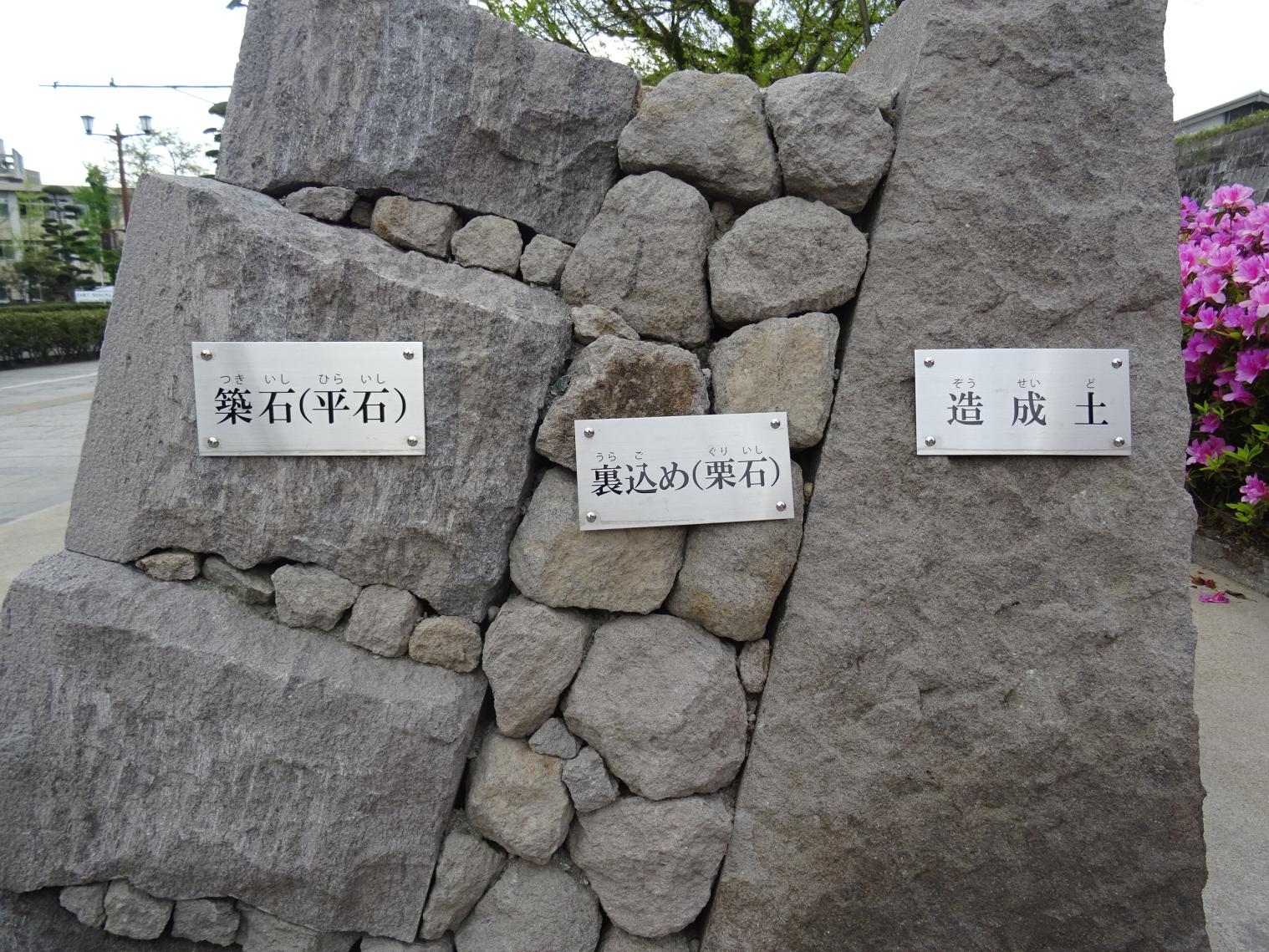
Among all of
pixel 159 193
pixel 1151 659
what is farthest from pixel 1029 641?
pixel 159 193

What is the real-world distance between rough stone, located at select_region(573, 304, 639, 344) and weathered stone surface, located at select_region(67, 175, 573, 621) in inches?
1.0

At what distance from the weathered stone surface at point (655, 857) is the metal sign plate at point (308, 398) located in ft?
2.74

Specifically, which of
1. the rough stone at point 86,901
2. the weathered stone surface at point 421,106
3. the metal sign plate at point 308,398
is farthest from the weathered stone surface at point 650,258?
the rough stone at point 86,901

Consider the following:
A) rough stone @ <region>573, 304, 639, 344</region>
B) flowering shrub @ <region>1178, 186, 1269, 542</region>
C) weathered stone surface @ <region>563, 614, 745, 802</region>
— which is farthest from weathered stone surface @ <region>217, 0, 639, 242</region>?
flowering shrub @ <region>1178, 186, 1269, 542</region>

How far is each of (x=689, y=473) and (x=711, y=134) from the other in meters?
0.66

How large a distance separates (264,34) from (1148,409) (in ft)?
6.11

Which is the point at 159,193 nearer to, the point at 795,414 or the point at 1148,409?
the point at 795,414

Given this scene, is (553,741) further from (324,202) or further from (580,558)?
(324,202)

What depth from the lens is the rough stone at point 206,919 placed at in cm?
149

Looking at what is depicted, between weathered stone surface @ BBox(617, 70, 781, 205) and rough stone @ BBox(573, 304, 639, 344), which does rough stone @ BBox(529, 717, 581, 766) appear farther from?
weathered stone surface @ BBox(617, 70, 781, 205)

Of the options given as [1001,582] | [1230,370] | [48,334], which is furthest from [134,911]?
[48,334]

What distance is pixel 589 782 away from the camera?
151cm

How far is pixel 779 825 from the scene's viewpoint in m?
1.49

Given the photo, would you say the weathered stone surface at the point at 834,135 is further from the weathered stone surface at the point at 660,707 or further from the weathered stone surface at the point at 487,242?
the weathered stone surface at the point at 660,707
